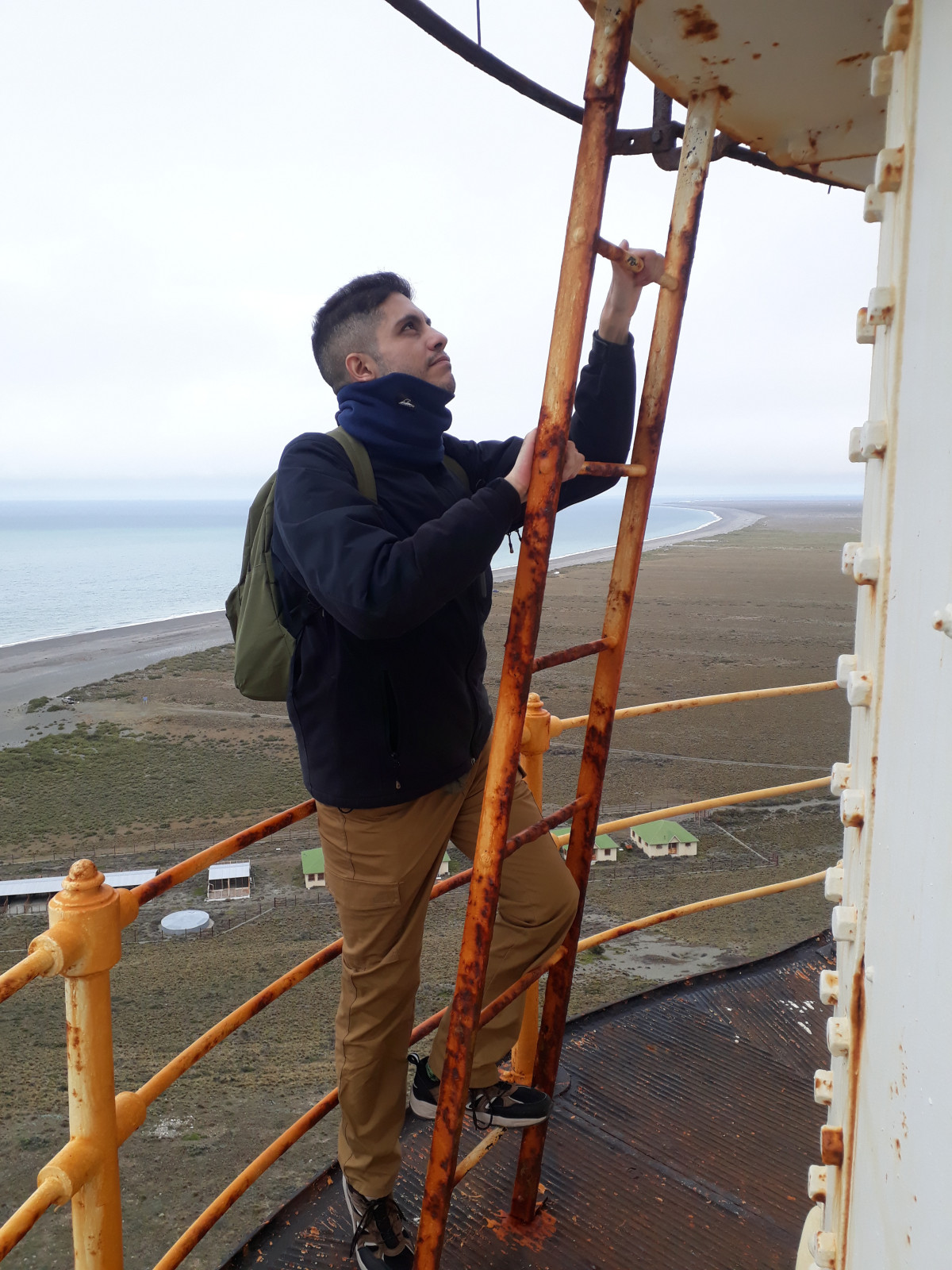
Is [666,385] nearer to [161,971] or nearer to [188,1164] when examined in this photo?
[188,1164]

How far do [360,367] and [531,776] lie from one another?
131 cm

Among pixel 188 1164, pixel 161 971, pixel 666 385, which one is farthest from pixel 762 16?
pixel 161 971

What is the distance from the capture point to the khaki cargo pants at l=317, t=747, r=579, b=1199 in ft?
6.81

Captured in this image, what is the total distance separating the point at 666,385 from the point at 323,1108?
2056 mm

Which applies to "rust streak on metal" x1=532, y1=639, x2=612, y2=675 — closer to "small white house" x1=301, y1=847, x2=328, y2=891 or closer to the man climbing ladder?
the man climbing ladder

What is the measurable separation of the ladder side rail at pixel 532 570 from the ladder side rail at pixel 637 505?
25cm

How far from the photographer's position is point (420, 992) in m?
11.2

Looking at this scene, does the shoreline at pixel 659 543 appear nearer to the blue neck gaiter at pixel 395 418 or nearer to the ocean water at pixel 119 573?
the ocean water at pixel 119 573

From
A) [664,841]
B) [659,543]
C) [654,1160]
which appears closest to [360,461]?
[654,1160]

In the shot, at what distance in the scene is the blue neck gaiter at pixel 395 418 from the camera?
2.12 metres

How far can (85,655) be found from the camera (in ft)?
128

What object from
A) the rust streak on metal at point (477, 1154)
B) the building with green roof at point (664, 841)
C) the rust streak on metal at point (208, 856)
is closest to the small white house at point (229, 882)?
the building with green roof at point (664, 841)

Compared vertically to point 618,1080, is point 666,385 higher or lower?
higher

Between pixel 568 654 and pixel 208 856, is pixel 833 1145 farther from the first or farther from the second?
pixel 208 856
